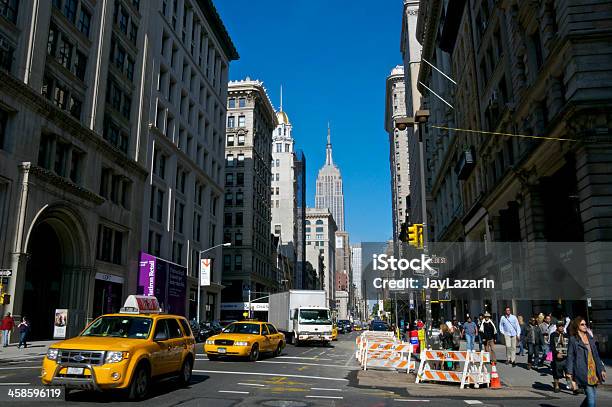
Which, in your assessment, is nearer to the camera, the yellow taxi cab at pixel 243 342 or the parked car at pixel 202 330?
the yellow taxi cab at pixel 243 342

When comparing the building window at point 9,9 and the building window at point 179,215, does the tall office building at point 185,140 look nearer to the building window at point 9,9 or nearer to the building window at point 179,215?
the building window at point 179,215

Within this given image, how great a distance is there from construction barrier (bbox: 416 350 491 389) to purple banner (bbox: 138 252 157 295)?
114 feet

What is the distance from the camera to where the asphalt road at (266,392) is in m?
11.1

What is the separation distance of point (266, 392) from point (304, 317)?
24.6 metres

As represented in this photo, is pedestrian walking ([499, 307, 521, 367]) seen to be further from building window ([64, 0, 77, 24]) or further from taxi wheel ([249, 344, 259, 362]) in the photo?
building window ([64, 0, 77, 24])

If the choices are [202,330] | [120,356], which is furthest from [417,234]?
[202,330]

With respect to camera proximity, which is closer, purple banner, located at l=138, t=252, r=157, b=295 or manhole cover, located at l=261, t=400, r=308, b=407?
manhole cover, located at l=261, t=400, r=308, b=407

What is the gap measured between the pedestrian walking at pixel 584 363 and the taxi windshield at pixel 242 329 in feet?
49.9

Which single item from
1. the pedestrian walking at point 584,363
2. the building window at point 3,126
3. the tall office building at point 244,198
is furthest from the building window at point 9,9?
the tall office building at point 244,198

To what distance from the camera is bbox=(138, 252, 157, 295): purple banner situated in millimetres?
45875

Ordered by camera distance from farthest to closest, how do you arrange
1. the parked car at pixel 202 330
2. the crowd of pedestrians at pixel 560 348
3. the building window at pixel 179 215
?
the building window at pixel 179 215 → the parked car at pixel 202 330 → the crowd of pedestrians at pixel 560 348

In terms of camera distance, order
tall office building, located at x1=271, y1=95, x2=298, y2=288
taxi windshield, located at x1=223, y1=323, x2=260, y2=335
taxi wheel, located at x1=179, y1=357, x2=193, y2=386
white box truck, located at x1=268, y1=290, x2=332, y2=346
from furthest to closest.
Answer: tall office building, located at x1=271, y1=95, x2=298, y2=288 → white box truck, located at x1=268, y1=290, x2=332, y2=346 → taxi windshield, located at x1=223, y1=323, x2=260, y2=335 → taxi wheel, located at x1=179, y1=357, x2=193, y2=386

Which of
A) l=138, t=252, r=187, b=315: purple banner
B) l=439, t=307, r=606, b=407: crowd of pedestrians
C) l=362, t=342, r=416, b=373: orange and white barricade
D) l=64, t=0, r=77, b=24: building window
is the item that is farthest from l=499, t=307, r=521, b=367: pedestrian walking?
l=64, t=0, r=77, b=24: building window

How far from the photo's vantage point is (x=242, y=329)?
2345 centimetres
